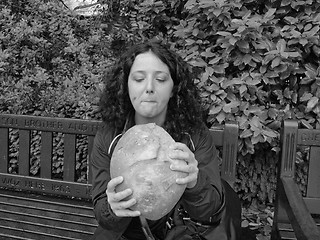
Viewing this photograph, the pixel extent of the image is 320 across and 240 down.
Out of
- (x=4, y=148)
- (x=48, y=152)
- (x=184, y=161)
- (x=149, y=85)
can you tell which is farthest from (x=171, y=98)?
(x=4, y=148)

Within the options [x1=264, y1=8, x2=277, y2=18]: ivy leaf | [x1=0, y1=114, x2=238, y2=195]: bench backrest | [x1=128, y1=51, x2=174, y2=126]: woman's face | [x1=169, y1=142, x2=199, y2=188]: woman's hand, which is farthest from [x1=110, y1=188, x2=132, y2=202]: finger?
[x1=264, y1=8, x2=277, y2=18]: ivy leaf

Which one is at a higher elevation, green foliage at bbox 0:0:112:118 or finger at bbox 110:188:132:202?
green foliage at bbox 0:0:112:118

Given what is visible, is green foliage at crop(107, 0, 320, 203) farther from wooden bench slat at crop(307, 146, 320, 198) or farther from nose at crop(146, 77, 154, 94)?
nose at crop(146, 77, 154, 94)

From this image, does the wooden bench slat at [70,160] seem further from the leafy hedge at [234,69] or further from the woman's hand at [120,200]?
the woman's hand at [120,200]

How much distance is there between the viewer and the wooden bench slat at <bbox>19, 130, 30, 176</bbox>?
266 cm

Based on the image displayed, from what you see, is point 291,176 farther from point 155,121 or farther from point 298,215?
point 155,121

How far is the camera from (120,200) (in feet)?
4.81

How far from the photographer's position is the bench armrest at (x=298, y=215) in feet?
5.57

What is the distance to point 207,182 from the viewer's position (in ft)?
5.70

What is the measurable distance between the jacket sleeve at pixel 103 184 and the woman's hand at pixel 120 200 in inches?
8.2

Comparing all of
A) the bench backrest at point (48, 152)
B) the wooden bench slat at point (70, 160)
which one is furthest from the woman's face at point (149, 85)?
the wooden bench slat at point (70, 160)

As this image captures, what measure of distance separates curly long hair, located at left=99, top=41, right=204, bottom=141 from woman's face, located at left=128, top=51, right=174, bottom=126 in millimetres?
50

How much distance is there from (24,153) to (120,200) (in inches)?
54.1

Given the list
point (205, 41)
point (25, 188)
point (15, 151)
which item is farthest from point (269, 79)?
point (15, 151)
